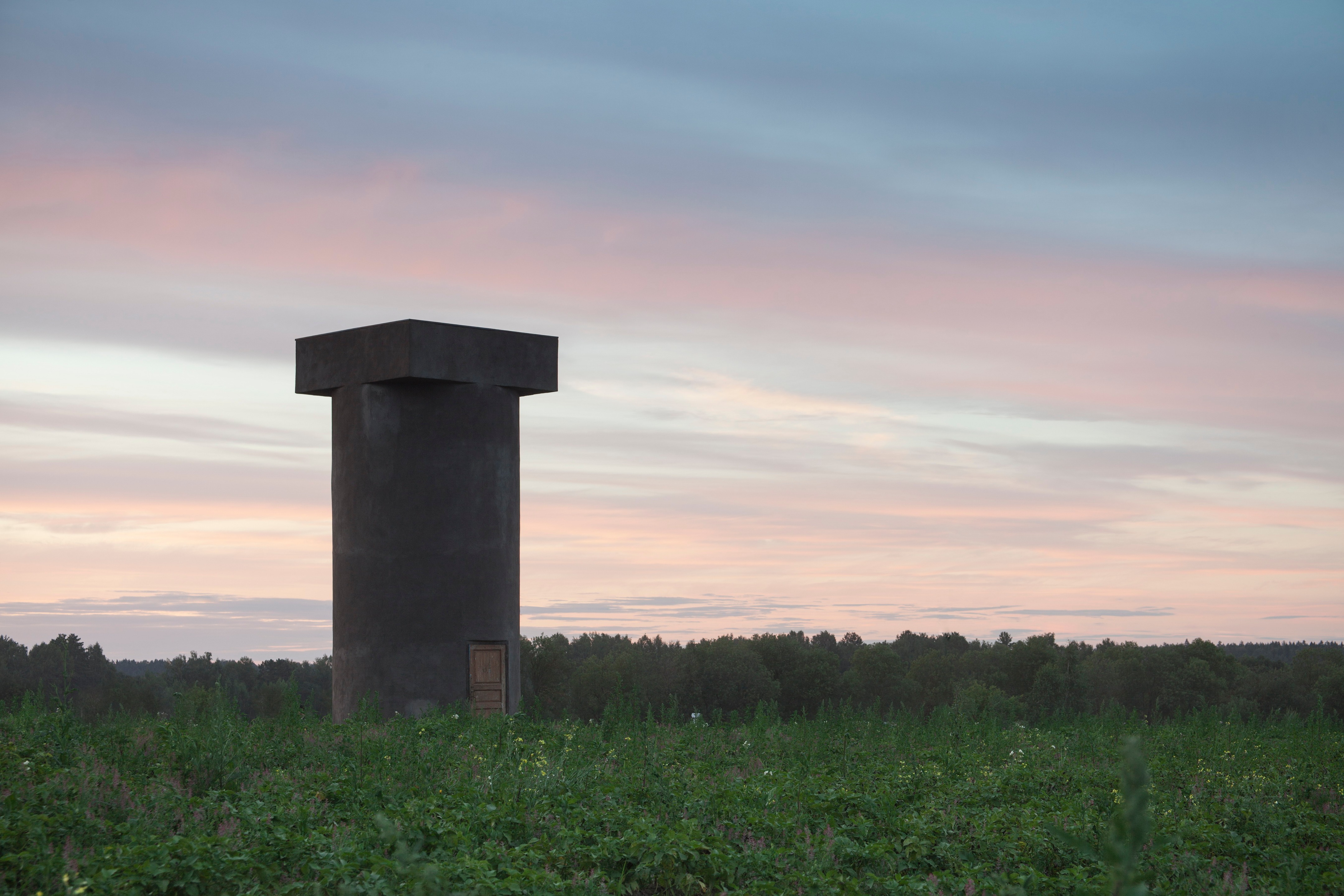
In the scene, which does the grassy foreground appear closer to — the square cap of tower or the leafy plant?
the leafy plant

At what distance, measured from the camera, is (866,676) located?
261 feet

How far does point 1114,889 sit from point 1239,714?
25576mm

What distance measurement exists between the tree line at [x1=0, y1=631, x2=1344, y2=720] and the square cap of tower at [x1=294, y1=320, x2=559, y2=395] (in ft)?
113

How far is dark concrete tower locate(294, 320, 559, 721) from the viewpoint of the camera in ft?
74.9

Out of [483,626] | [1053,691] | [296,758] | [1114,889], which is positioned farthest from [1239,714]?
[1053,691]

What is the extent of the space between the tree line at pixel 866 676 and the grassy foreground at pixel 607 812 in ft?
138

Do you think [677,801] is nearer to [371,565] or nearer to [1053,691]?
[371,565]

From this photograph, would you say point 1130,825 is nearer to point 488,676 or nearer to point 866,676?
point 488,676

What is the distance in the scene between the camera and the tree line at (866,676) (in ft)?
212

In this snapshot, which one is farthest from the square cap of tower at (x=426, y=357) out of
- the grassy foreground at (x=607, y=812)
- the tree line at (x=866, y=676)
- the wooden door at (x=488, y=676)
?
the tree line at (x=866, y=676)

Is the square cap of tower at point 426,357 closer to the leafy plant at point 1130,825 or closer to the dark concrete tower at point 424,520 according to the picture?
the dark concrete tower at point 424,520

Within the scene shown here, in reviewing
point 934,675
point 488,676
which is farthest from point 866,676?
point 488,676

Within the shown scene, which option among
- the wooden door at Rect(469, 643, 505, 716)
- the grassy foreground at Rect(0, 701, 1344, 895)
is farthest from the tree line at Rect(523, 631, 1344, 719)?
the grassy foreground at Rect(0, 701, 1344, 895)

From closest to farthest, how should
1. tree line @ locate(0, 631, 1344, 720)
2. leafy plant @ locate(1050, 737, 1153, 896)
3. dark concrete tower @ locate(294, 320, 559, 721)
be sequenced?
leafy plant @ locate(1050, 737, 1153, 896)
dark concrete tower @ locate(294, 320, 559, 721)
tree line @ locate(0, 631, 1344, 720)
